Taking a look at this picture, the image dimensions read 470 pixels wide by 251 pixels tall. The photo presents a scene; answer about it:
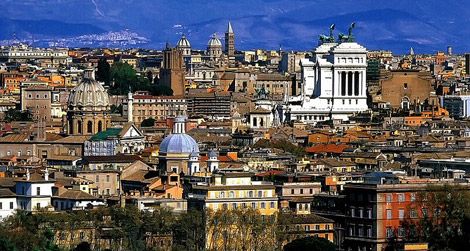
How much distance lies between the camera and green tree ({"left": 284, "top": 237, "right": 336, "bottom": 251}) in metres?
57.9

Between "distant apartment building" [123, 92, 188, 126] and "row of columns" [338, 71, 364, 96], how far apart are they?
9811mm

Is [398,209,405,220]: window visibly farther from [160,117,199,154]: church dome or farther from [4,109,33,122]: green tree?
[4,109,33,122]: green tree

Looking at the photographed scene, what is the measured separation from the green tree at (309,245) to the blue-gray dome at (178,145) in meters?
17.4

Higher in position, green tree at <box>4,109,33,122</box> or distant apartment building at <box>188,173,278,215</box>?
green tree at <box>4,109,33,122</box>

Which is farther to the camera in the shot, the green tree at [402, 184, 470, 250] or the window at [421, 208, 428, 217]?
the window at [421, 208, 428, 217]

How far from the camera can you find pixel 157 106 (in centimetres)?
13050

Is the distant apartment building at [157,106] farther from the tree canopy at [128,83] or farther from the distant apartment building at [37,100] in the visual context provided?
the tree canopy at [128,83]

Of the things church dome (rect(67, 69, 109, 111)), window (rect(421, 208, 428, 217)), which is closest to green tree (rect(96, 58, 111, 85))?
church dome (rect(67, 69, 109, 111))

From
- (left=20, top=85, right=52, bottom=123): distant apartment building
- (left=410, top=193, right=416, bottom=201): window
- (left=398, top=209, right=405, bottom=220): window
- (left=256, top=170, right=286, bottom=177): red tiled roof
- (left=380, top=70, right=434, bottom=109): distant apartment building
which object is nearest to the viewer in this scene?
(left=398, top=209, right=405, bottom=220): window

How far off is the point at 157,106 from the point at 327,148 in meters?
37.8

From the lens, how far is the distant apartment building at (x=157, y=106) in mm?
128500

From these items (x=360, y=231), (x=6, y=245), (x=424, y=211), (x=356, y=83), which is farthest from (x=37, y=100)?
(x=6, y=245)

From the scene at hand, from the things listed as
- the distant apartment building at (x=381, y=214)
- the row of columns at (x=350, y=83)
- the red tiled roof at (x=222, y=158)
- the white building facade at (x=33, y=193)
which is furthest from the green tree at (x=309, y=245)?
the row of columns at (x=350, y=83)

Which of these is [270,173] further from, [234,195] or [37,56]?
[37,56]
